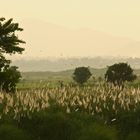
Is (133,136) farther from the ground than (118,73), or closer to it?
closer to it

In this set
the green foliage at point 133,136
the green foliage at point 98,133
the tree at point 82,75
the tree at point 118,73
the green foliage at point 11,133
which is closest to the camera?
the green foliage at point 98,133

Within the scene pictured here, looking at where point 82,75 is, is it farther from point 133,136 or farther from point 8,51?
point 133,136

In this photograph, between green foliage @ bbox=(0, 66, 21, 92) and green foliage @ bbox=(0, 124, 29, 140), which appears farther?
green foliage @ bbox=(0, 66, 21, 92)

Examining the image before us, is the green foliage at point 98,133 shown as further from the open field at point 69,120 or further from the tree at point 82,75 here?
the tree at point 82,75

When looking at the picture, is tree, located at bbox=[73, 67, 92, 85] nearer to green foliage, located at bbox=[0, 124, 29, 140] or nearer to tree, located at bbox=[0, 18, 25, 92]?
tree, located at bbox=[0, 18, 25, 92]

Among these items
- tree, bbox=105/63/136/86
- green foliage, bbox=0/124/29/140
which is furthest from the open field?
tree, bbox=105/63/136/86

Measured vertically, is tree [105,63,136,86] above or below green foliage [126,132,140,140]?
above

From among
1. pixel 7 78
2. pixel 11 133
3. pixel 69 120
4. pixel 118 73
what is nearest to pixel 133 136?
pixel 69 120

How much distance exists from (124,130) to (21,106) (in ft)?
19.5

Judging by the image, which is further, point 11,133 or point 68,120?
point 68,120

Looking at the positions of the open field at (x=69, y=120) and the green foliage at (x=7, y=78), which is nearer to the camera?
the open field at (x=69, y=120)

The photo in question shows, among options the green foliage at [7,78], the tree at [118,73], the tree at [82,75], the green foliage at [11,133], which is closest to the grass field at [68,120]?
the green foliage at [11,133]

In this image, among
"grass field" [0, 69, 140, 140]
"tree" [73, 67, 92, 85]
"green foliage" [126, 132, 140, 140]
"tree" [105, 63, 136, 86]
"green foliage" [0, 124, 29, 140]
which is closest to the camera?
"green foliage" [0, 124, 29, 140]

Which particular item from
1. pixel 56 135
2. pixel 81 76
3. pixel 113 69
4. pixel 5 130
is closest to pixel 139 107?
pixel 56 135
